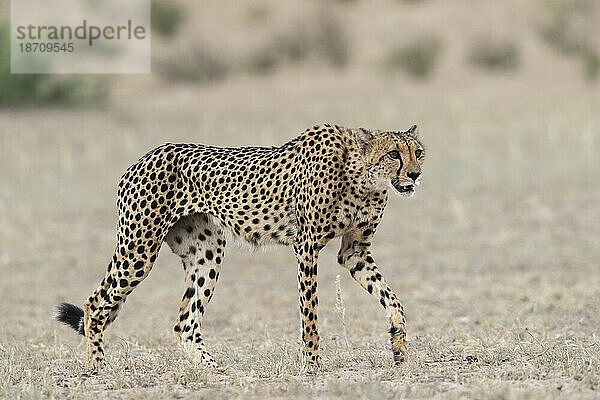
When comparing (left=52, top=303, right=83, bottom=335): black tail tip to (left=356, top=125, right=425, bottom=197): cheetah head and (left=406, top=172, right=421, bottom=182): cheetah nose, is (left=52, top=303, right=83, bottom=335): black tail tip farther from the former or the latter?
(left=406, top=172, right=421, bottom=182): cheetah nose

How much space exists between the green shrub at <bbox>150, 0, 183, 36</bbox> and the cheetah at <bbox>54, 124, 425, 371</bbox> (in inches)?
672

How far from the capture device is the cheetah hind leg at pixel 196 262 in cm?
684

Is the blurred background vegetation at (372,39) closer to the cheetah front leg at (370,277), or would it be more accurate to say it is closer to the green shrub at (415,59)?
the green shrub at (415,59)

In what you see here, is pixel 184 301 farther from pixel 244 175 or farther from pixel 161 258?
pixel 161 258

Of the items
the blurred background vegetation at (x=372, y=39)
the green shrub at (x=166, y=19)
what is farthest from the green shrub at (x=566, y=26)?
the green shrub at (x=166, y=19)

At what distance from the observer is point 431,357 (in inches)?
253

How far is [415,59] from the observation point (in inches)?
830

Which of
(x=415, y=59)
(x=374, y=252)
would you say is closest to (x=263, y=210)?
(x=374, y=252)

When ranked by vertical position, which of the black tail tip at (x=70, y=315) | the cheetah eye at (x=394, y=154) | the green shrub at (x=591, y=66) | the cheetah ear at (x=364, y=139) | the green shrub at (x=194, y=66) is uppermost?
the green shrub at (x=194, y=66)

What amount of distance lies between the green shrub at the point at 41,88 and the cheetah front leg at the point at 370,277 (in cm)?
1276

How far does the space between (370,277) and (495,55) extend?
15499mm

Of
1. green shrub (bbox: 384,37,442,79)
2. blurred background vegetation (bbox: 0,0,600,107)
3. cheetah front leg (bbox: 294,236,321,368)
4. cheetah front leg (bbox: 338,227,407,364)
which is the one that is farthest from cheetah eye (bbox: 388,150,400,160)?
green shrub (bbox: 384,37,442,79)

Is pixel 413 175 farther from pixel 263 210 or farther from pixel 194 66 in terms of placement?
pixel 194 66

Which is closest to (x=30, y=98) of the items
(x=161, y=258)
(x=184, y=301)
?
(x=161, y=258)
